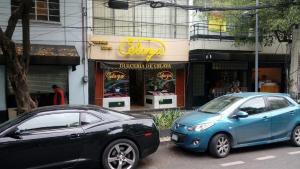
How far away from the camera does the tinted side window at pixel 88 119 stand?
6711 mm

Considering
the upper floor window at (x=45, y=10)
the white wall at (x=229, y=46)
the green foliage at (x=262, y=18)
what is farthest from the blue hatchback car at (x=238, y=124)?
the upper floor window at (x=45, y=10)

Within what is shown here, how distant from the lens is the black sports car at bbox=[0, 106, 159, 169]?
6.00 metres

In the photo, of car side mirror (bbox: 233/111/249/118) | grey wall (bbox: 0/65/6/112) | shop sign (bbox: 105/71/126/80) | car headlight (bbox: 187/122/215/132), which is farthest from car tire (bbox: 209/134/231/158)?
grey wall (bbox: 0/65/6/112)

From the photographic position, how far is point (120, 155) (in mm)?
6812

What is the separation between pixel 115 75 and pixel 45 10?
4.28 m

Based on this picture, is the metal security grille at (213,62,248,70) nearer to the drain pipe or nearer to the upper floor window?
the drain pipe

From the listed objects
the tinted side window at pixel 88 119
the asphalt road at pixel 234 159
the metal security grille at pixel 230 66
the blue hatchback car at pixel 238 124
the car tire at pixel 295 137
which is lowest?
the asphalt road at pixel 234 159

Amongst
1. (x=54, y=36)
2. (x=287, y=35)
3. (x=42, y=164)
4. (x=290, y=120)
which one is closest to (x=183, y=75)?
(x=287, y=35)

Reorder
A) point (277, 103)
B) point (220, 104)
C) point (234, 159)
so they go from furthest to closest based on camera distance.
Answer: point (277, 103)
point (220, 104)
point (234, 159)

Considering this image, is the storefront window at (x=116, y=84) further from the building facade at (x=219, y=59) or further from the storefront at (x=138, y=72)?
the building facade at (x=219, y=59)

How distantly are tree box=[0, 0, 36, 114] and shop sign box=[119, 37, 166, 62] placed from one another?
20.0ft

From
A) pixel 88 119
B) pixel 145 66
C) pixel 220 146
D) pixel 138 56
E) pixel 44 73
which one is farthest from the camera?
pixel 145 66

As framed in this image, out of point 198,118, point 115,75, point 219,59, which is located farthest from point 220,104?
point 219,59

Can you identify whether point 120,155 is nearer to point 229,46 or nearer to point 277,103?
point 277,103
